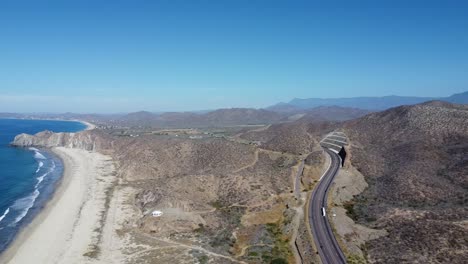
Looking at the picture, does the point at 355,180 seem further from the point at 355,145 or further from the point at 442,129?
the point at 442,129

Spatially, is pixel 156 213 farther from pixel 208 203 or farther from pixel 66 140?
pixel 66 140

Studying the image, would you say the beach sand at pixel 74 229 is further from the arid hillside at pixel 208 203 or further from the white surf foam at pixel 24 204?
the white surf foam at pixel 24 204

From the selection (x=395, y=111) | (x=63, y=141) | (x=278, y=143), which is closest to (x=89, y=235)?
(x=278, y=143)

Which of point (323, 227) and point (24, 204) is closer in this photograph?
point (323, 227)

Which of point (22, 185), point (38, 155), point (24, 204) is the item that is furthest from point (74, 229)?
point (38, 155)

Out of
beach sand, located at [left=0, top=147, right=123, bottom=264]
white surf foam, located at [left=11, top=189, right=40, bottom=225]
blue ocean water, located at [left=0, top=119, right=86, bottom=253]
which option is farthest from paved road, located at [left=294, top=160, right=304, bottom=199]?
white surf foam, located at [left=11, top=189, right=40, bottom=225]

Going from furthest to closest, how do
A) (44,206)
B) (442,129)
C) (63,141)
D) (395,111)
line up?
1. (63,141)
2. (395,111)
3. (442,129)
4. (44,206)
